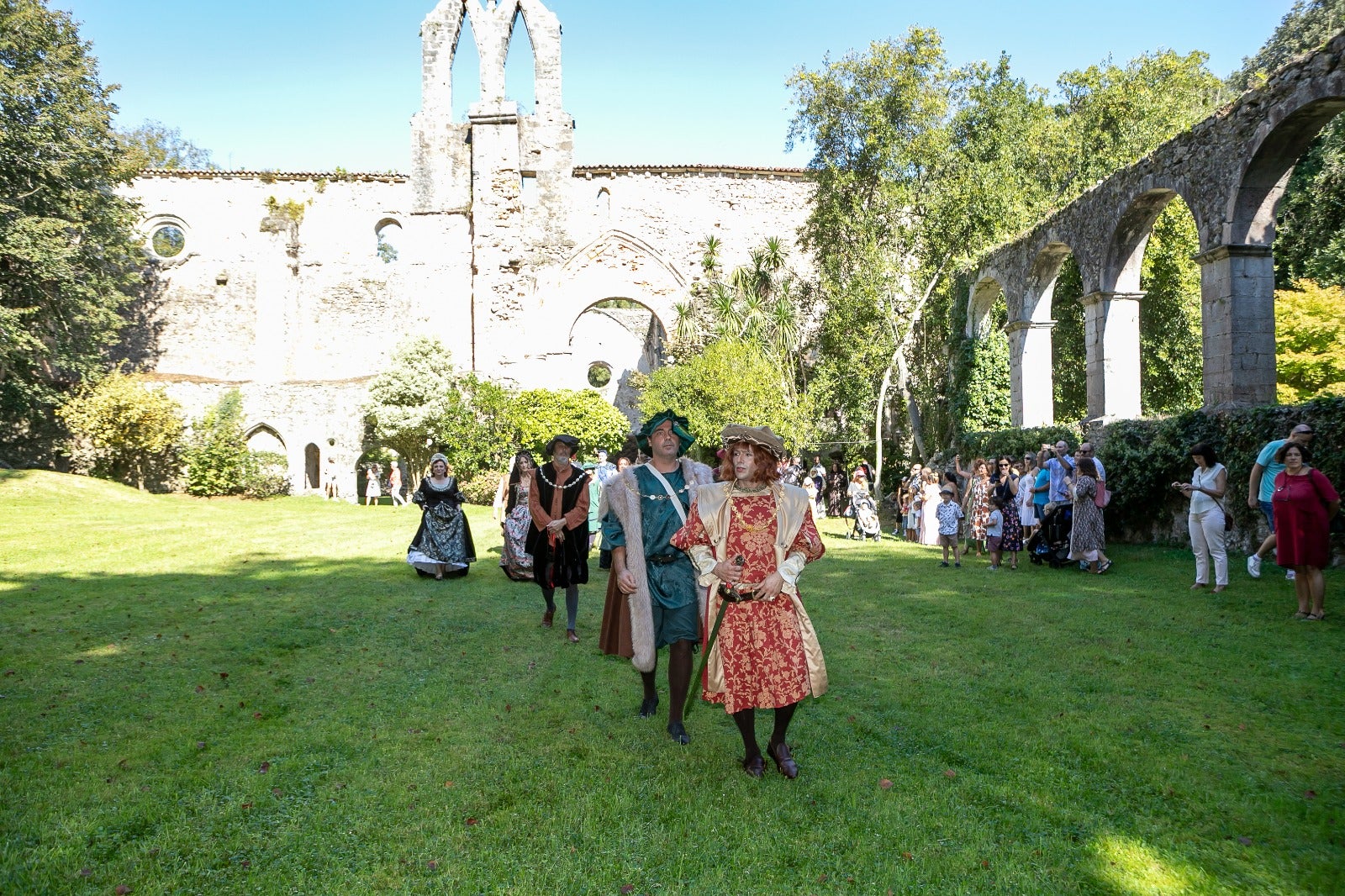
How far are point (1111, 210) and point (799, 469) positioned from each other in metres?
8.24

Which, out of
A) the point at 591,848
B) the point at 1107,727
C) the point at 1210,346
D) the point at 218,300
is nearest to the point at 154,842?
the point at 591,848

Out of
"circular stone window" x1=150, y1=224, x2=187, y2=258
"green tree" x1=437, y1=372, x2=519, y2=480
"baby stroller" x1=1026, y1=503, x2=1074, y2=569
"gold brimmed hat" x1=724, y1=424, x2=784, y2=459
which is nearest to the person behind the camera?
"gold brimmed hat" x1=724, y1=424, x2=784, y2=459

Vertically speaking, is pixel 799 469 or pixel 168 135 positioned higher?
pixel 168 135

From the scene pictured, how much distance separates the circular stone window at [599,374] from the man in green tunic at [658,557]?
34.2m

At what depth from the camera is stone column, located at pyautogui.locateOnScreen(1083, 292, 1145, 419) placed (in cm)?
1497

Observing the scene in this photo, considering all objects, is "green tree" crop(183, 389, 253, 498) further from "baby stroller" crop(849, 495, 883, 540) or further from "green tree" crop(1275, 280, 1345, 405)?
"green tree" crop(1275, 280, 1345, 405)

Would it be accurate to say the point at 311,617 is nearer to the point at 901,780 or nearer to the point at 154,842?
the point at 154,842

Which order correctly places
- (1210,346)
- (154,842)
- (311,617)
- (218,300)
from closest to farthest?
(154,842) < (311,617) < (1210,346) < (218,300)

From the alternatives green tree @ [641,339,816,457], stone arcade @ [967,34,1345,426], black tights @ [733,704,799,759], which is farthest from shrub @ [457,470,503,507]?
black tights @ [733,704,799,759]

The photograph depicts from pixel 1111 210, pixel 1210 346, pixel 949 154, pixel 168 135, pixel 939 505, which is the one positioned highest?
pixel 168 135

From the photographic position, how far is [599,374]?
39281mm

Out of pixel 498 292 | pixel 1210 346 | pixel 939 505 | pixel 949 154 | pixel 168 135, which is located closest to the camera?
pixel 939 505

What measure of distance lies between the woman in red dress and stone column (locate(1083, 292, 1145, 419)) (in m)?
7.99

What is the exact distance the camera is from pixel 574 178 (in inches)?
1073
